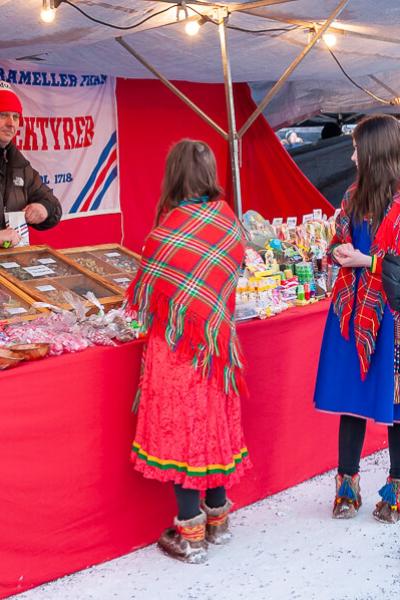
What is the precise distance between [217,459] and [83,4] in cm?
245

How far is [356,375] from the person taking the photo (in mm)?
3029

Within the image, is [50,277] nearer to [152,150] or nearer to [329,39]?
Result: [329,39]

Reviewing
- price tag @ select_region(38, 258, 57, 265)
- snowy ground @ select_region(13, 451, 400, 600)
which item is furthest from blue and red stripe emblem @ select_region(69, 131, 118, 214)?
snowy ground @ select_region(13, 451, 400, 600)

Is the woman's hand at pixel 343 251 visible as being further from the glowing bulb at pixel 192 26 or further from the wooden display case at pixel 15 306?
the glowing bulb at pixel 192 26

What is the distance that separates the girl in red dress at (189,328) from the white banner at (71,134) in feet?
11.1

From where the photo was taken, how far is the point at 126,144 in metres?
6.91

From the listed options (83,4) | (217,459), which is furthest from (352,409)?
(83,4)

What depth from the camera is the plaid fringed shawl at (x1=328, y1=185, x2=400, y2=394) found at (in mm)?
2846

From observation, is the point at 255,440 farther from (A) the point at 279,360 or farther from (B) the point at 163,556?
(B) the point at 163,556

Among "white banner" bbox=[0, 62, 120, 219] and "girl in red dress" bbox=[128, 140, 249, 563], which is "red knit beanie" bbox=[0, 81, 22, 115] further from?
"white banner" bbox=[0, 62, 120, 219]

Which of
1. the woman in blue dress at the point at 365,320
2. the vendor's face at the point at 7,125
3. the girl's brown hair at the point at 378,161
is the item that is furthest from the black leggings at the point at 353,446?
the vendor's face at the point at 7,125

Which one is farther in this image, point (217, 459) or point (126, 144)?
point (126, 144)

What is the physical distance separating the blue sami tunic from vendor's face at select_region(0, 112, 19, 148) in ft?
5.38

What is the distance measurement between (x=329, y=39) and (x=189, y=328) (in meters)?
3.78
